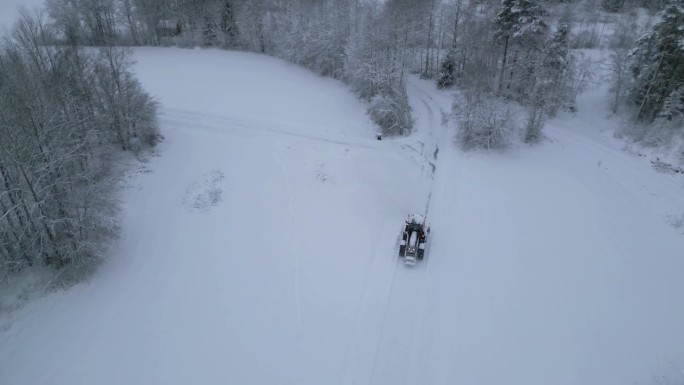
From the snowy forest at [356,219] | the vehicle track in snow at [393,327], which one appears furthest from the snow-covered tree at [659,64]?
the vehicle track in snow at [393,327]

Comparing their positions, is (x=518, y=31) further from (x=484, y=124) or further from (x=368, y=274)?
(x=368, y=274)

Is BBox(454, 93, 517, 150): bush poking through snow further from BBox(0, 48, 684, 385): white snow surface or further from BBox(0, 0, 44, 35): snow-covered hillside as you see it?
BBox(0, 0, 44, 35): snow-covered hillside

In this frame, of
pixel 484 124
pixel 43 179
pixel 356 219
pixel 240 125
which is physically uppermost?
pixel 43 179

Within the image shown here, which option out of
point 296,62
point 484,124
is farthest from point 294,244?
point 296,62

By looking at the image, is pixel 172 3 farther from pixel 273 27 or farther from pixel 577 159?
pixel 577 159

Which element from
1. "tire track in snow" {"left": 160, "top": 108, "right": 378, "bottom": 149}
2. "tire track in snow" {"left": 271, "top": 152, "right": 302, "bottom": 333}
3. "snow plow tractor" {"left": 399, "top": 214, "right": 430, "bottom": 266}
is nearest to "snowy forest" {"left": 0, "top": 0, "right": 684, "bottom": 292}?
"tire track in snow" {"left": 160, "top": 108, "right": 378, "bottom": 149}
